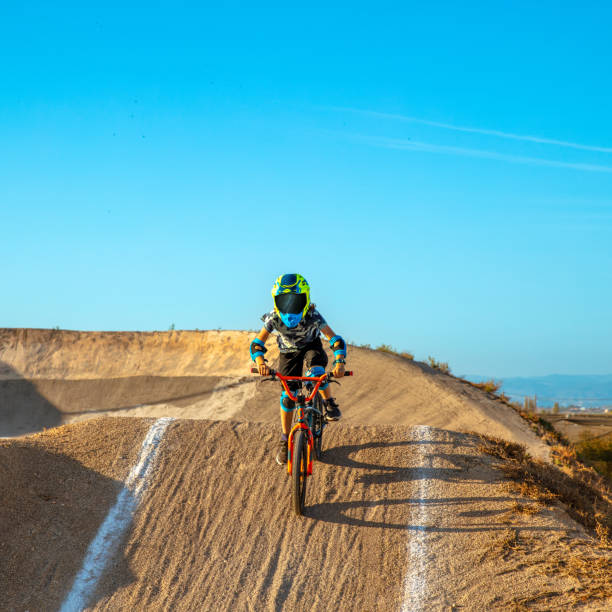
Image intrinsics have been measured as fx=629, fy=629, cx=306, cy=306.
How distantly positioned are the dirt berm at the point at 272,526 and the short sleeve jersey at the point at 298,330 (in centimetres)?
202

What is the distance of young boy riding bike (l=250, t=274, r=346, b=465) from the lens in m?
8.38

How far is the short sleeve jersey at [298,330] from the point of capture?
28.3 feet

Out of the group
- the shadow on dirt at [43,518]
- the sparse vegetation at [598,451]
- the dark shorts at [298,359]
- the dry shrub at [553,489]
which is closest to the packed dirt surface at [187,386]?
the dry shrub at [553,489]

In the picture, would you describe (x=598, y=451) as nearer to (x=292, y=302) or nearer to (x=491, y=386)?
(x=491, y=386)

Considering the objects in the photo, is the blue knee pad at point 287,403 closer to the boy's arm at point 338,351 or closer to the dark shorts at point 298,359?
the dark shorts at point 298,359

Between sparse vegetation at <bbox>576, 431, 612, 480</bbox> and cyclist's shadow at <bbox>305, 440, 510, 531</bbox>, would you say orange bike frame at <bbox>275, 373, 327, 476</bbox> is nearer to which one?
cyclist's shadow at <bbox>305, 440, 510, 531</bbox>

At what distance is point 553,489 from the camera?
9.27 meters

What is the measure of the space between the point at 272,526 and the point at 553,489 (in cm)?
422

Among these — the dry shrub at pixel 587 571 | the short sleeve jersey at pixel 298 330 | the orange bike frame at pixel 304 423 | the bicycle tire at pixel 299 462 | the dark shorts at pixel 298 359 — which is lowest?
the dry shrub at pixel 587 571

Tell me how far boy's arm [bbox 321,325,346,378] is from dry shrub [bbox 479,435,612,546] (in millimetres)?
3207

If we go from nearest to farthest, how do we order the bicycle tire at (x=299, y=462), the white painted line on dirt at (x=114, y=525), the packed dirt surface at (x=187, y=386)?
1. the white painted line on dirt at (x=114, y=525)
2. the bicycle tire at (x=299, y=462)
3. the packed dirt surface at (x=187, y=386)

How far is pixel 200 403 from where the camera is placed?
25.6m

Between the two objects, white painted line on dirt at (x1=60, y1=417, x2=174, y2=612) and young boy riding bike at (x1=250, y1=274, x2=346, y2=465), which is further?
young boy riding bike at (x1=250, y1=274, x2=346, y2=465)

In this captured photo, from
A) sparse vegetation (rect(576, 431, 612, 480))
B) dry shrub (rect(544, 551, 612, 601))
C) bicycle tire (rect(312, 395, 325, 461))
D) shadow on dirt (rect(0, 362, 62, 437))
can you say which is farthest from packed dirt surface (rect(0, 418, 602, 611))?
shadow on dirt (rect(0, 362, 62, 437))
